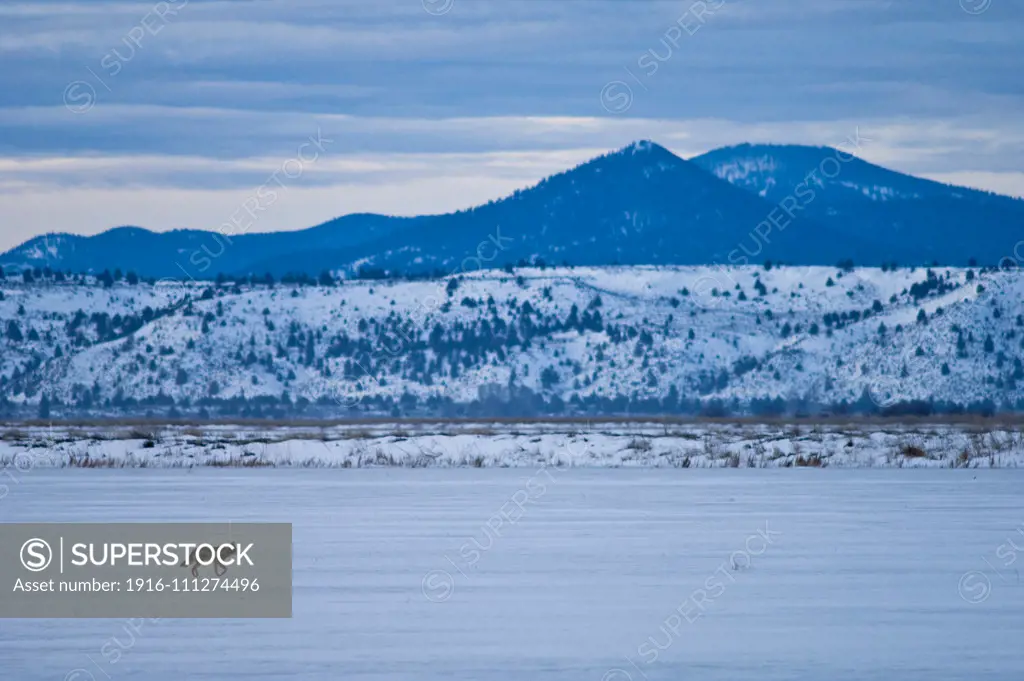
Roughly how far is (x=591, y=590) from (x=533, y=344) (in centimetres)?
10706

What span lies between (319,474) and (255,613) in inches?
928

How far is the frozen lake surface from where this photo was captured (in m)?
14.6

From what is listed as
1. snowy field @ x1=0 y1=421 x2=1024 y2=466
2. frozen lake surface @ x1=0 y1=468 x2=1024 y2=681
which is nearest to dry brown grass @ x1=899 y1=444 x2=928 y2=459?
snowy field @ x1=0 y1=421 x2=1024 y2=466

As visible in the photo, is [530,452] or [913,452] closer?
[913,452]

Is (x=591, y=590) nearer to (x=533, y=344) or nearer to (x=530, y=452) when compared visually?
(x=530, y=452)

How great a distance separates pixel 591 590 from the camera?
61.8ft

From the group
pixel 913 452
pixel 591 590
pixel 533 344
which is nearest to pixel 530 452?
pixel 913 452

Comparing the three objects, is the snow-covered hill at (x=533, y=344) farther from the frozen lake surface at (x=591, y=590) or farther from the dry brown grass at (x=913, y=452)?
the frozen lake surface at (x=591, y=590)

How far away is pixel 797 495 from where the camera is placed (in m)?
32.6

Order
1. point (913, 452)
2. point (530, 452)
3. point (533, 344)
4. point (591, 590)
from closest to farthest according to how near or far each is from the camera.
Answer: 1. point (591, 590)
2. point (913, 452)
3. point (530, 452)
4. point (533, 344)

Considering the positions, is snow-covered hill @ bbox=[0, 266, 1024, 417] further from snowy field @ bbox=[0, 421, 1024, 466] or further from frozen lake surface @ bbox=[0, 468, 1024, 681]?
frozen lake surface @ bbox=[0, 468, 1024, 681]

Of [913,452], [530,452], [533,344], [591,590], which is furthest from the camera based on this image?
[533,344]

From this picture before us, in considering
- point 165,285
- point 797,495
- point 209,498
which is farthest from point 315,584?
point 165,285

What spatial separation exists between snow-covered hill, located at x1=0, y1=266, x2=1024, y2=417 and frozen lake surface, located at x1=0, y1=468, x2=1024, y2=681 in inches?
2889
